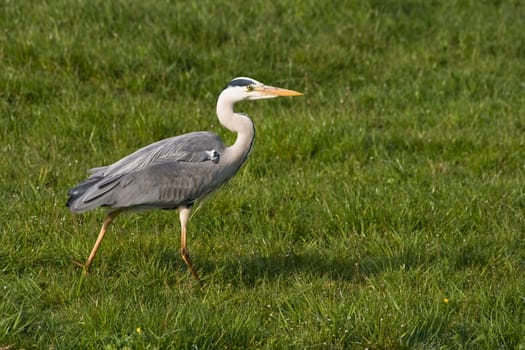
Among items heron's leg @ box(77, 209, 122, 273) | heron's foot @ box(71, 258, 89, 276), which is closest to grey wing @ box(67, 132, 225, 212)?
heron's leg @ box(77, 209, 122, 273)

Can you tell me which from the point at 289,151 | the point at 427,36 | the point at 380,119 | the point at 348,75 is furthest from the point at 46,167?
the point at 427,36

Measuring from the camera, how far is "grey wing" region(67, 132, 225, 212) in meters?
6.00

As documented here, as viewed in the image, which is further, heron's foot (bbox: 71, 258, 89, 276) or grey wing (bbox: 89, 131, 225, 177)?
grey wing (bbox: 89, 131, 225, 177)

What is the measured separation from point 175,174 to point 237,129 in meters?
0.53

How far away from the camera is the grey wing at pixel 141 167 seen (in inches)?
236

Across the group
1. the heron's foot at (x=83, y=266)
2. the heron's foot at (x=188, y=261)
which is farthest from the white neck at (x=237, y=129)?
the heron's foot at (x=83, y=266)

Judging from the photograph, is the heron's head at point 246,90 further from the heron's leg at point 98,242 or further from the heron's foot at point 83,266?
the heron's foot at point 83,266

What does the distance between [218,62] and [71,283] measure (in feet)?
15.5

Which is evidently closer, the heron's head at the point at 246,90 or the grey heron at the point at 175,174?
the grey heron at the point at 175,174

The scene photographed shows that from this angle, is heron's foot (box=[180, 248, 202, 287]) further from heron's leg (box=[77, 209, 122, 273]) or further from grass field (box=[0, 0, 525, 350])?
Result: heron's leg (box=[77, 209, 122, 273])

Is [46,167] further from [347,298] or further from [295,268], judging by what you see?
[347,298]

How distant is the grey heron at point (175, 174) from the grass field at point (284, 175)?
403 millimetres

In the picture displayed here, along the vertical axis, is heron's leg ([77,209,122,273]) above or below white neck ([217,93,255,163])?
below

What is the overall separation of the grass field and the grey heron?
0.40 metres
